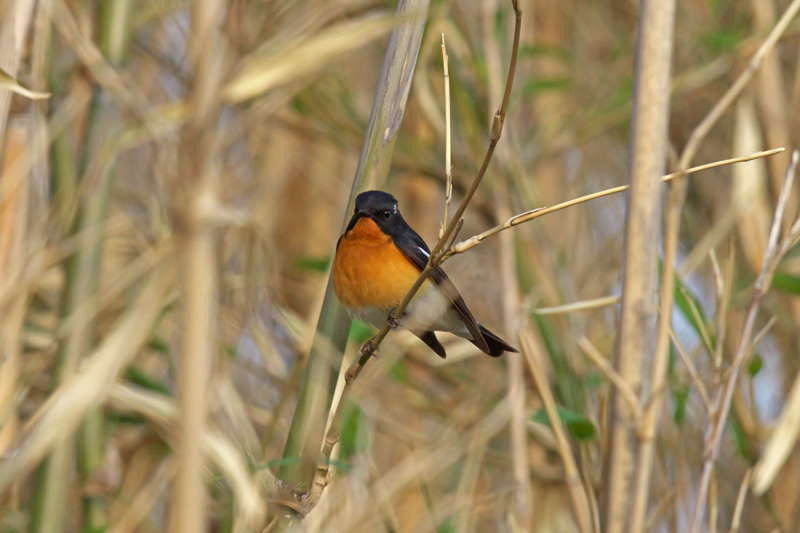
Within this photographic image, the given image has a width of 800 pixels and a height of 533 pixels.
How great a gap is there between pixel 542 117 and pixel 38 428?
3622 mm

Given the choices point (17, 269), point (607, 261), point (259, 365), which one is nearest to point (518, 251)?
point (607, 261)

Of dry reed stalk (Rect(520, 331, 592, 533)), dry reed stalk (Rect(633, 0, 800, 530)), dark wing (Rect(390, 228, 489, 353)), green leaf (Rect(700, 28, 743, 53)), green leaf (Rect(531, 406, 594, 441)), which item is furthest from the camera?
green leaf (Rect(700, 28, 743, 53))

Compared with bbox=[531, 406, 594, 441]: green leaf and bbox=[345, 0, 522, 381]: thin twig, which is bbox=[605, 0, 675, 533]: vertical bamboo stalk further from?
bbox=[531, 406, 594, 441]: green leaf

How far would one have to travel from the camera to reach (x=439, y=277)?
2602 millimetres

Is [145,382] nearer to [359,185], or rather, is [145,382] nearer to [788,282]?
[359,185]

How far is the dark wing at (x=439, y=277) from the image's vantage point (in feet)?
8.45

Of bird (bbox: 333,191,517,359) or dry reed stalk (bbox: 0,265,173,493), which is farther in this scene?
bird (bbox: 333,191,517,359)

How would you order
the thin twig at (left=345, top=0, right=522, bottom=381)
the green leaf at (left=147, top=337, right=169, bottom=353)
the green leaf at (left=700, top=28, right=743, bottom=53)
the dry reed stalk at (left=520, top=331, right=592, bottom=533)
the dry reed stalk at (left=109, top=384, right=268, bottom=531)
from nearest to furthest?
the thin twig at (left=345, top=0, right=522, bottom=381), the dry reed stalk at (left=109, top=384, right=268, bottom=531), the dry reed stalk at (left=520, top=331, right=592, bottom=533), the green leaf at (left=147, top=337, right=169, bottom=353), the green leaf at (left=700, top=28, right=743, bottom=53)

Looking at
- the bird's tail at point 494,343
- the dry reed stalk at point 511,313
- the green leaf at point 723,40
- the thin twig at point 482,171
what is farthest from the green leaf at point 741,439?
the thin twig at point 482,171

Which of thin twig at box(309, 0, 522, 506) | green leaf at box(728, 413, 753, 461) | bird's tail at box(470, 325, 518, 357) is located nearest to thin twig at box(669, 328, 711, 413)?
thin twig at box(309, 0, 522, 506)

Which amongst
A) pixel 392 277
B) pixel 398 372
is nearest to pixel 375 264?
pixel 392 277

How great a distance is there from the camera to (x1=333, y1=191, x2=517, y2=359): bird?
106 inches

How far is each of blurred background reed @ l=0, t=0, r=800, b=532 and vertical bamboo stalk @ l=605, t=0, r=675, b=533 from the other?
0.30 meters

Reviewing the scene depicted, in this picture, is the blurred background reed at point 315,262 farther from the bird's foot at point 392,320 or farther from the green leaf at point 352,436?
the bird's foot at point 392,320
